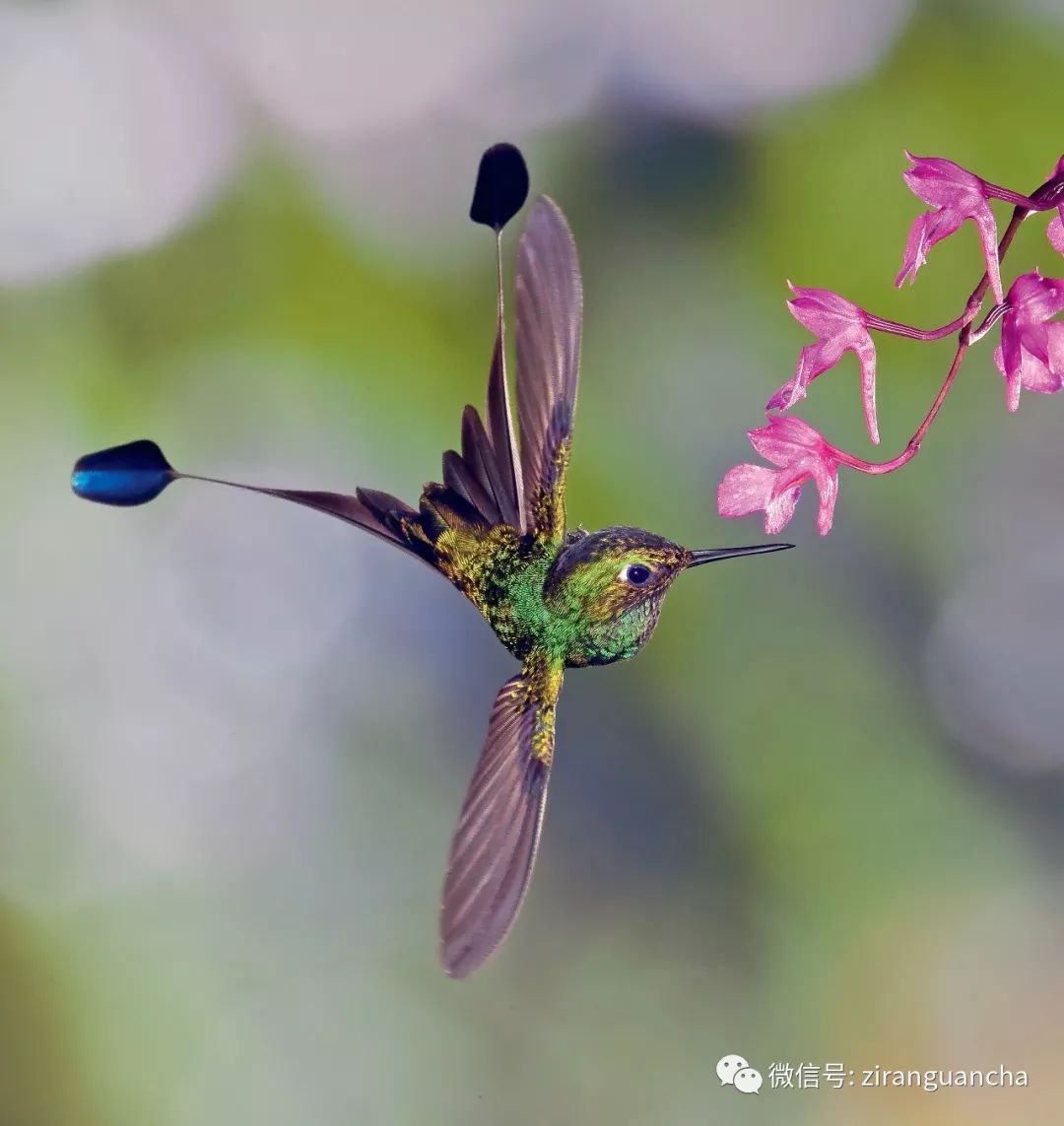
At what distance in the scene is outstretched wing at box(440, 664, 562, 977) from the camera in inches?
16.5

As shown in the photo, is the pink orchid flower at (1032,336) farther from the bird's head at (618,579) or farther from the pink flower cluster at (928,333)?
the bird's head at (618,579)

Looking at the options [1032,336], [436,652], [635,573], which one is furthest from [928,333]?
[436,652]

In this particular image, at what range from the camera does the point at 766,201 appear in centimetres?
68

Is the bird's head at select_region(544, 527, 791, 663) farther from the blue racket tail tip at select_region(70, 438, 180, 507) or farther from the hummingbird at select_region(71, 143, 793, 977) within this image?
the blue racket tail tip at select_region(70, 438, 180, 507)

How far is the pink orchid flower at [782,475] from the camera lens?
41 cm

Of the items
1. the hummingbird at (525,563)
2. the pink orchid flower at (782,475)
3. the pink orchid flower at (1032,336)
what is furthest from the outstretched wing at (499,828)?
the pink orchid flower at (1032,336)

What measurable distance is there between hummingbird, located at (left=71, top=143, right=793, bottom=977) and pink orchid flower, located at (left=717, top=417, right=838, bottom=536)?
5 centimetres

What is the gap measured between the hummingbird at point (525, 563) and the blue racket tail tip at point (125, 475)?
10cm

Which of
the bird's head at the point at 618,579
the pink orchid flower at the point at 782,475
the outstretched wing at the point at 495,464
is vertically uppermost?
the outstretched wing at the point at 495,464

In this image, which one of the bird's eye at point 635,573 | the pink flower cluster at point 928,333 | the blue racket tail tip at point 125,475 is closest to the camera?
the pink flower cluster at point 928,333

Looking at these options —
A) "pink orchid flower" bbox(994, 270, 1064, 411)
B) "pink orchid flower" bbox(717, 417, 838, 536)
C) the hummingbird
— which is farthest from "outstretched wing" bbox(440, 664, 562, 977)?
"pink orchid flower" bbox(994, 270, 1064, 411)

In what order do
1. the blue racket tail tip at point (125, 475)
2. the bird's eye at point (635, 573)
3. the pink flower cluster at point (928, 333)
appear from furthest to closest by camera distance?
the blue racket tail tip at point (125, 475), the bird's eye at point (635, 573), the pink flower cluster at point (928, 333)

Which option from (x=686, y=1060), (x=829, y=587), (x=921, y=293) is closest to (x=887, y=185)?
(x=921, y=293)

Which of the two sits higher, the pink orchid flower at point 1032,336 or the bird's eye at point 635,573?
the pink orchid flower at point 1032,336
